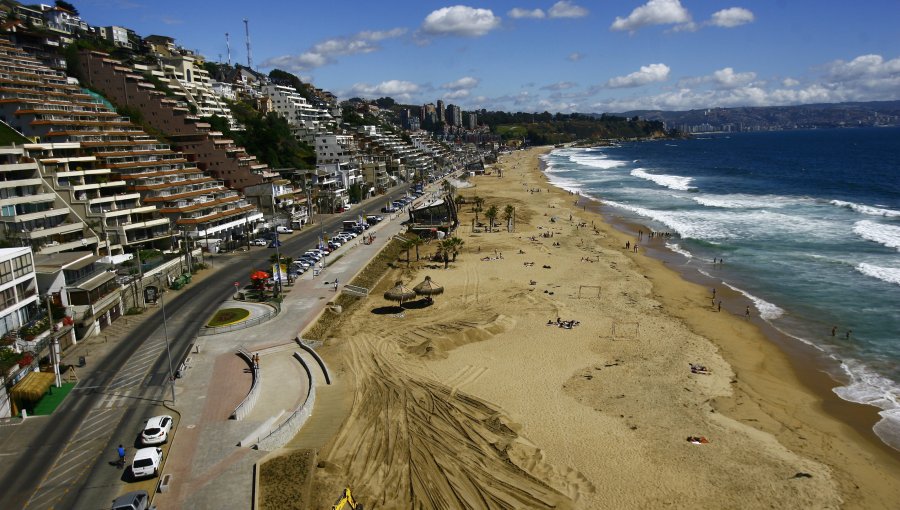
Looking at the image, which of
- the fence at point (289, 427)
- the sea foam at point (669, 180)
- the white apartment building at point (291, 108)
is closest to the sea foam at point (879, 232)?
the sea foam at point (669, 180)

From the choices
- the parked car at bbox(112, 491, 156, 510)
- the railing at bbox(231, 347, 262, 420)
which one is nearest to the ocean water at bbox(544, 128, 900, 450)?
the railing at bbox(231, 347, 262, 420)

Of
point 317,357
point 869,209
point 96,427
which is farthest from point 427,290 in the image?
point 869,209

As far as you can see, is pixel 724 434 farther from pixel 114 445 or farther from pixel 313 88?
pixel 313 88

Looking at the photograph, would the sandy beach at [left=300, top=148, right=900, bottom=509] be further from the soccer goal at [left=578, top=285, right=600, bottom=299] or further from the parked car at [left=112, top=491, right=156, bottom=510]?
the parked car at [left=112, top=491, right=156, bottom=510]

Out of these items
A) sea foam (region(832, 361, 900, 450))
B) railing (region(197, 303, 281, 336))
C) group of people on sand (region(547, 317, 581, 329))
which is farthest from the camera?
group of people on sand (region(547, 317, 581, 329))

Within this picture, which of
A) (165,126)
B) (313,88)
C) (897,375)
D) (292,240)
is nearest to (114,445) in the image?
(897,375)

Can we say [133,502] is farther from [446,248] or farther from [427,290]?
[446,248]
